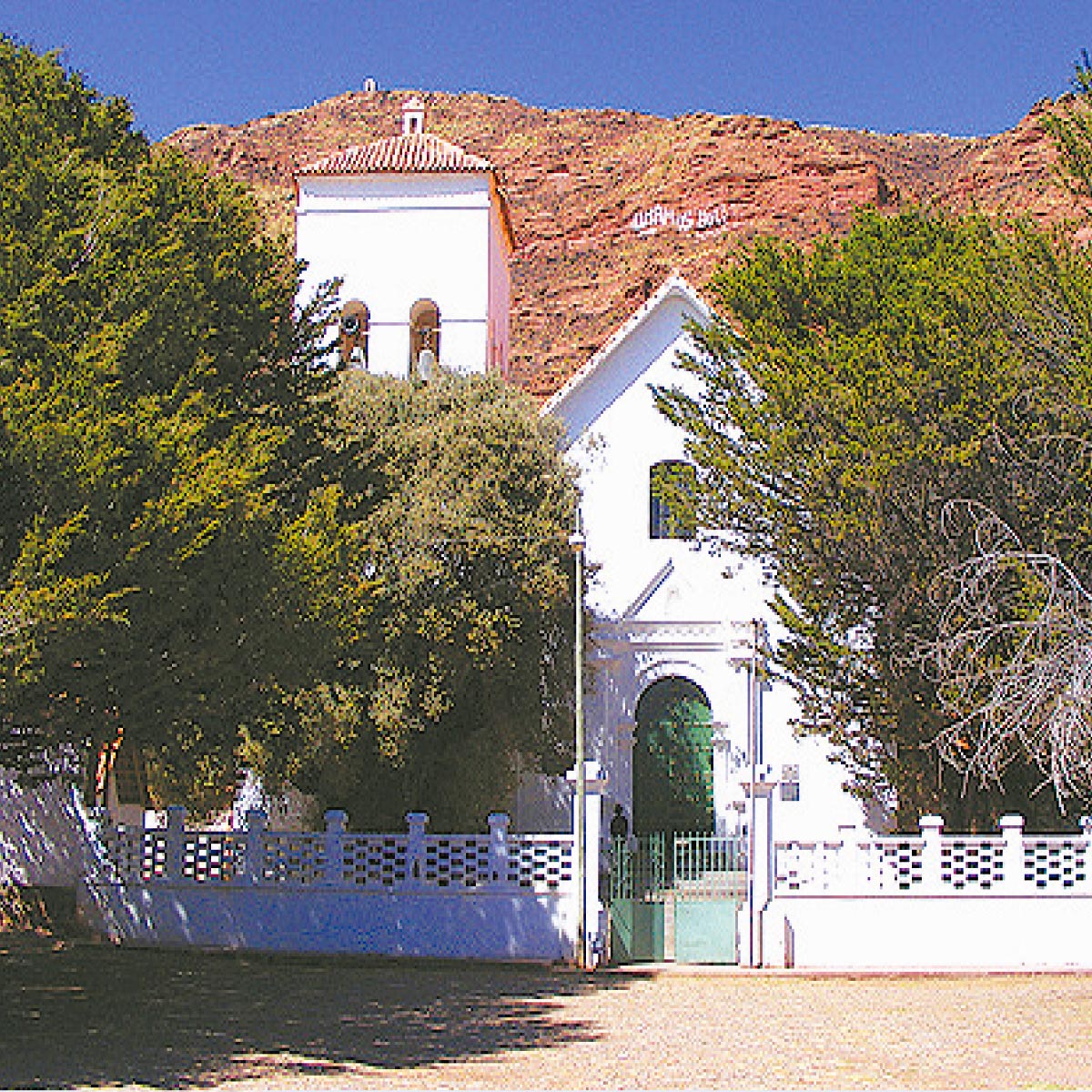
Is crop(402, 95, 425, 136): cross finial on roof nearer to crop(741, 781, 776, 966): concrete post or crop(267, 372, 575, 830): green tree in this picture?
crop(267, 372, 575, 830): green tree

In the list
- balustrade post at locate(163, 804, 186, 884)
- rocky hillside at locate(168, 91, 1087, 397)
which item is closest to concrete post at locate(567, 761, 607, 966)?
balustrade post at locate(163, 804, 186, 884)

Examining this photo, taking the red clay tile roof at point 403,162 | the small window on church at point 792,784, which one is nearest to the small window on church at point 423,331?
the red clay tile roof at point 403,162

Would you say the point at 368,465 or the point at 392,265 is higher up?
the point at 392,265

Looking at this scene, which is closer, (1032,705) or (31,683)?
(31,683)

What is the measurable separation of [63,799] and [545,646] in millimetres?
8474

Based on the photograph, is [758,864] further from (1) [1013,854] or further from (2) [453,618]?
(2) [453,618]

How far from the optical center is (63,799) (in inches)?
833

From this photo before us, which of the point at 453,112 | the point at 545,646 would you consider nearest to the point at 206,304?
the point at 545,646

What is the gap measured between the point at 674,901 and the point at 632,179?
100 meters

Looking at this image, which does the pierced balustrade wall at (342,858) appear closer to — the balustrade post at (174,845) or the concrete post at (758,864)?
the balustrade post at (174,845)

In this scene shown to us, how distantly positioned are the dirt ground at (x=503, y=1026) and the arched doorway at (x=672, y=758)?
890 centimetres

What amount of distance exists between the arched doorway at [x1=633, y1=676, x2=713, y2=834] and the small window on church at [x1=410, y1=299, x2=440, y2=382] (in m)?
7.43

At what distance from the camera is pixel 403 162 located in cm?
3144

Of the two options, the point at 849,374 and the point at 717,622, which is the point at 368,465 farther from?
the point at 717,622
